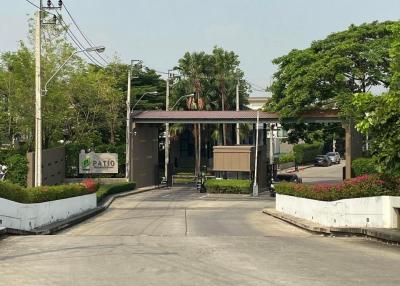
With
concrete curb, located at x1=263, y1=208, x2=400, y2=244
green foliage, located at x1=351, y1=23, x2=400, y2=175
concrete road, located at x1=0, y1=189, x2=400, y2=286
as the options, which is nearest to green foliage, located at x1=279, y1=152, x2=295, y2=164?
concrete curb, located at x1=263, y1=208, x2=400, y2=244

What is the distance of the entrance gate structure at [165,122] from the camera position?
1754 inches

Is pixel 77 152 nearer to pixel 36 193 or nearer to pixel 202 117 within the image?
pixel 202 117

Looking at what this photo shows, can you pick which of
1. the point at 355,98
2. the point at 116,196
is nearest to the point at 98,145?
the point at 116,196

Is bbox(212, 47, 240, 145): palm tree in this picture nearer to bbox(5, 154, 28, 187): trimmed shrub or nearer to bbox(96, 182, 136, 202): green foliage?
bbox(96, 182, 136, 202): green foliage

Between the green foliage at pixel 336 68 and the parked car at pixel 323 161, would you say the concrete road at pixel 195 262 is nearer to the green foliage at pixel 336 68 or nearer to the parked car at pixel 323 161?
the green foliage at pixel 336 68

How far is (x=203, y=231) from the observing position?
22031mm

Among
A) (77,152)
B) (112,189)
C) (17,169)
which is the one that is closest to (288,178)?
(112,189)

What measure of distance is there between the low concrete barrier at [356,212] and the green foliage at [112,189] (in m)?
18.2

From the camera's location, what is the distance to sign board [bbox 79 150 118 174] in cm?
4825

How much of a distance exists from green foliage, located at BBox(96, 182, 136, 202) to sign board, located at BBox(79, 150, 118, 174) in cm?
187

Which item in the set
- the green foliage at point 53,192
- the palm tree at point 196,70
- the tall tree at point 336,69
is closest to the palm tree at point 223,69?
the palm tree at point 196,70

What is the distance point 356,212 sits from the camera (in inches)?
771

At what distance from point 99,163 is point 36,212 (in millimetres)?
28198

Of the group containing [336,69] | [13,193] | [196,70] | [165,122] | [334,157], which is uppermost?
[196,70]
